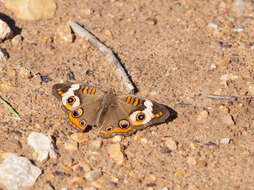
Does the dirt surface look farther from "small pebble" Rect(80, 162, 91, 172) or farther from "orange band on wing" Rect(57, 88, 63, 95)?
"orange band on wing" Rect(57, 88, 63, 95)

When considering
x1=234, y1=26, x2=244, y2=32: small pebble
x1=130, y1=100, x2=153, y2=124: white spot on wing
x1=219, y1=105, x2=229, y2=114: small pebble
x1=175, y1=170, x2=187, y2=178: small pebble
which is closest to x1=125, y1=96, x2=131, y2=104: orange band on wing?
x1=130, y1=100, x2=153, y2=124: white spot on wing

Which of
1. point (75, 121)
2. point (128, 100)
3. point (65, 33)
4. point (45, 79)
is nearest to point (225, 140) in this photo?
point (128, 100)

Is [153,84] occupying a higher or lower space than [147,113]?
lower

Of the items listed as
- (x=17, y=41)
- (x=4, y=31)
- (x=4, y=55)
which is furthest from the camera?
(x=17, y=41)

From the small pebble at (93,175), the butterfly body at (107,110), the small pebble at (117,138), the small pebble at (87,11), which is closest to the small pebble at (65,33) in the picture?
the small pebble at (87,11)

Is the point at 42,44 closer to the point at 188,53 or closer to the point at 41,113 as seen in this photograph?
the point at 41,113

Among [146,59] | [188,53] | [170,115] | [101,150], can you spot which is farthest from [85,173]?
[188,53]

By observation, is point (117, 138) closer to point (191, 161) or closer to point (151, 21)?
point (191, 161)
